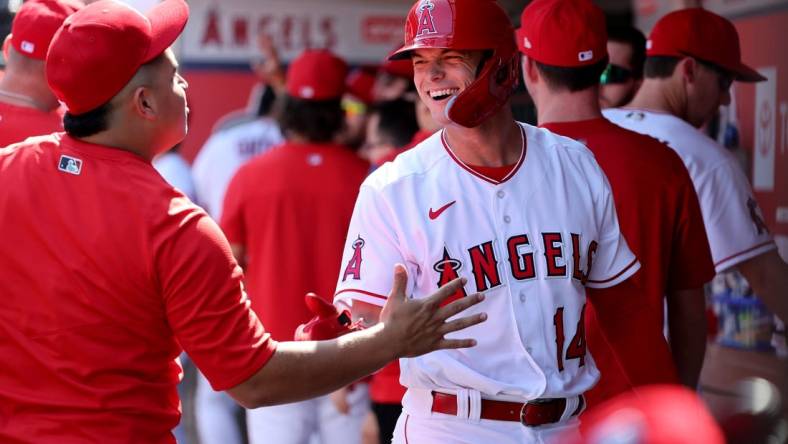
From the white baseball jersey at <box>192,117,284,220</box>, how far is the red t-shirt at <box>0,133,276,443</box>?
4466 millimetres

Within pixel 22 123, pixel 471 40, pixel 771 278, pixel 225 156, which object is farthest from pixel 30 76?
pixel 225 156

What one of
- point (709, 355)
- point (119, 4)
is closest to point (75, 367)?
point (119, 4)

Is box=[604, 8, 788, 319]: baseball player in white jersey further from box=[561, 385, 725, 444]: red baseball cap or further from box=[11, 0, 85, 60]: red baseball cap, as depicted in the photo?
box=[561, 385, 725, 444]: red baseball cap

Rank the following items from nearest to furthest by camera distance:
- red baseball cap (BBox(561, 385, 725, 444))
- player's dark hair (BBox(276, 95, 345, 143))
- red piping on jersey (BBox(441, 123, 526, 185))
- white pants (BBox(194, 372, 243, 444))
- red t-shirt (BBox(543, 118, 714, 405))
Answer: red baseball cap (BBox(561, 385, 725, 444)) < red piping on jersey (BBox(441, 123, 526, 185)) < red t-shirt (BBox(543, 118, 714, 405)) < player's dark hair (BBox(276, 95, 345, 143)) < white pants (BBox(194, 372, 243, 444))

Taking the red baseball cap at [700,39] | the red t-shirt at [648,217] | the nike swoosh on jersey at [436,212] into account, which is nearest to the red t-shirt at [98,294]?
the nike swoosh on jersey at [436,212]

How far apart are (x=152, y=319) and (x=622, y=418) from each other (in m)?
A: 1.40

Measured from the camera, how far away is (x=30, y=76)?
4164 millimetres

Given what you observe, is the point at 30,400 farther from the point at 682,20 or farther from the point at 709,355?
the point at 709,355

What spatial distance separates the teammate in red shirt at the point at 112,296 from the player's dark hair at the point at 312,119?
262 cm

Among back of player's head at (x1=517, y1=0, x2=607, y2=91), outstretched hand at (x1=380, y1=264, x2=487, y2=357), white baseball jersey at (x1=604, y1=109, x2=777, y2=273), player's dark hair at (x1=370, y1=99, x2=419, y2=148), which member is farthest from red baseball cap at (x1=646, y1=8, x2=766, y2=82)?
outstretched hand at (x1=380, y1=264, x2=487, y2=357)

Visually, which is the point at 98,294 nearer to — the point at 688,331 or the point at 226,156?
the point at 688,331

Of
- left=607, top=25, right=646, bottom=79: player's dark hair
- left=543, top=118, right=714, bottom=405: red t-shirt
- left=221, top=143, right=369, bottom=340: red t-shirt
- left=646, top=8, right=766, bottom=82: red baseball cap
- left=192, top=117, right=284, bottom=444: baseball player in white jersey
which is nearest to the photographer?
left=543, top=118, right=714, bottom=405: red t-shirt

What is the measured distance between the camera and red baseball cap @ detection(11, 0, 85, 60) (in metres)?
4.05

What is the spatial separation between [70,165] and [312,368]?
72 centimetres
